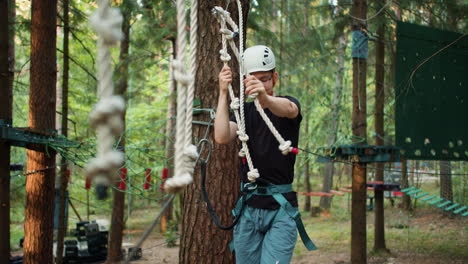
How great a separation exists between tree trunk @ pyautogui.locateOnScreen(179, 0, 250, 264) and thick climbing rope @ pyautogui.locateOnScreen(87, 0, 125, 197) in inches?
87.0

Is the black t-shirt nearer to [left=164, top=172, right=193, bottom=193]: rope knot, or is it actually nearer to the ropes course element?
[left=164, top=172, right=193, bottom=193]: rope knot

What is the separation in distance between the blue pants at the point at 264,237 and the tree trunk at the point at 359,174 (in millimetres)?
3567

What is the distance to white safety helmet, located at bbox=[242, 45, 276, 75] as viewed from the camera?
95.5 inches

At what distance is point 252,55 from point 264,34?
656 cm

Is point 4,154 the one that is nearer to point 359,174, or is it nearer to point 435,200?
point 359,174

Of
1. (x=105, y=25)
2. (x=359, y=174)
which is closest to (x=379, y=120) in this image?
(x=359, y=174)

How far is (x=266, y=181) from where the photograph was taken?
8.07 feet

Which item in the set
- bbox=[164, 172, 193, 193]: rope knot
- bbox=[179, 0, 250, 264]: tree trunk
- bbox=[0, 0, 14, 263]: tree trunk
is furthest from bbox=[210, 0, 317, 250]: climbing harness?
bbox=[0, 0, 14, 263]: tree trunk

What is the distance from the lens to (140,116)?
13617 mm

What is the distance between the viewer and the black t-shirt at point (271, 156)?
8.11 feet

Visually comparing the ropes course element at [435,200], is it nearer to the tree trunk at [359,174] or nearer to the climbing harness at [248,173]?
the tree trunk at [359,174]

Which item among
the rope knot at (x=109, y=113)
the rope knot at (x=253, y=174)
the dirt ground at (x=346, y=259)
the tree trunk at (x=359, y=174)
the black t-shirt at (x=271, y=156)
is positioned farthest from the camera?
the dirt ground at (x=346, y=259)

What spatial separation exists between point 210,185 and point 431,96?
12.6ft

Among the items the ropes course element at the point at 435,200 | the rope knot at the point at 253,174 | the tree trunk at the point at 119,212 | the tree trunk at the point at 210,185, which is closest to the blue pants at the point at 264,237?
the rope knot at the point at 253,174
